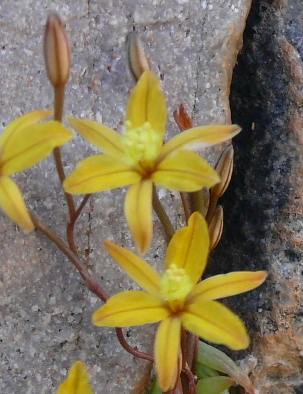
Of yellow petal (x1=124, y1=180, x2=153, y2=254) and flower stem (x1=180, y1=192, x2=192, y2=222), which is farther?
flower stem (x1=180, y1=192, x2=192, y2=222)

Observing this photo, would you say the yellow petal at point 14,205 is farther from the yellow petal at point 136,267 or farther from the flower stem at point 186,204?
the flower stem at point 186,204

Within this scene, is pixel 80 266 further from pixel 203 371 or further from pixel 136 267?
pixel 203 371

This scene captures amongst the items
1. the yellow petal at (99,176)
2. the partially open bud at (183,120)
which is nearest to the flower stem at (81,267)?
the yellow petal at (99,176)

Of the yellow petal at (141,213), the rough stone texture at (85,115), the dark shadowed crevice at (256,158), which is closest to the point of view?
the yellow petal at (141,213)

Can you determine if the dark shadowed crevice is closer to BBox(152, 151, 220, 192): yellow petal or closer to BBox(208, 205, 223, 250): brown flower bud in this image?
BBox(208, 205, 223, 250): brown flower bud

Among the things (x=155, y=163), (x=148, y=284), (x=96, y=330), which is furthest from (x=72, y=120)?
(x=96, y=330)

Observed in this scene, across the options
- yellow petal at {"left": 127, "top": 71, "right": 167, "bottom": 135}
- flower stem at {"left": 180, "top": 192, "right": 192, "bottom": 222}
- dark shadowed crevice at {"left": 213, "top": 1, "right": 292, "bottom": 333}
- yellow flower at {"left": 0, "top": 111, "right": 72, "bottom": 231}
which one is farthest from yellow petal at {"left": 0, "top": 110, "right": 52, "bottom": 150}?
dark shadowed crevice at {"left": 213, "top": 1, "right": 292, "bottom": 333}

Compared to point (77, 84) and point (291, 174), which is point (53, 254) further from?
point (291, 174)
